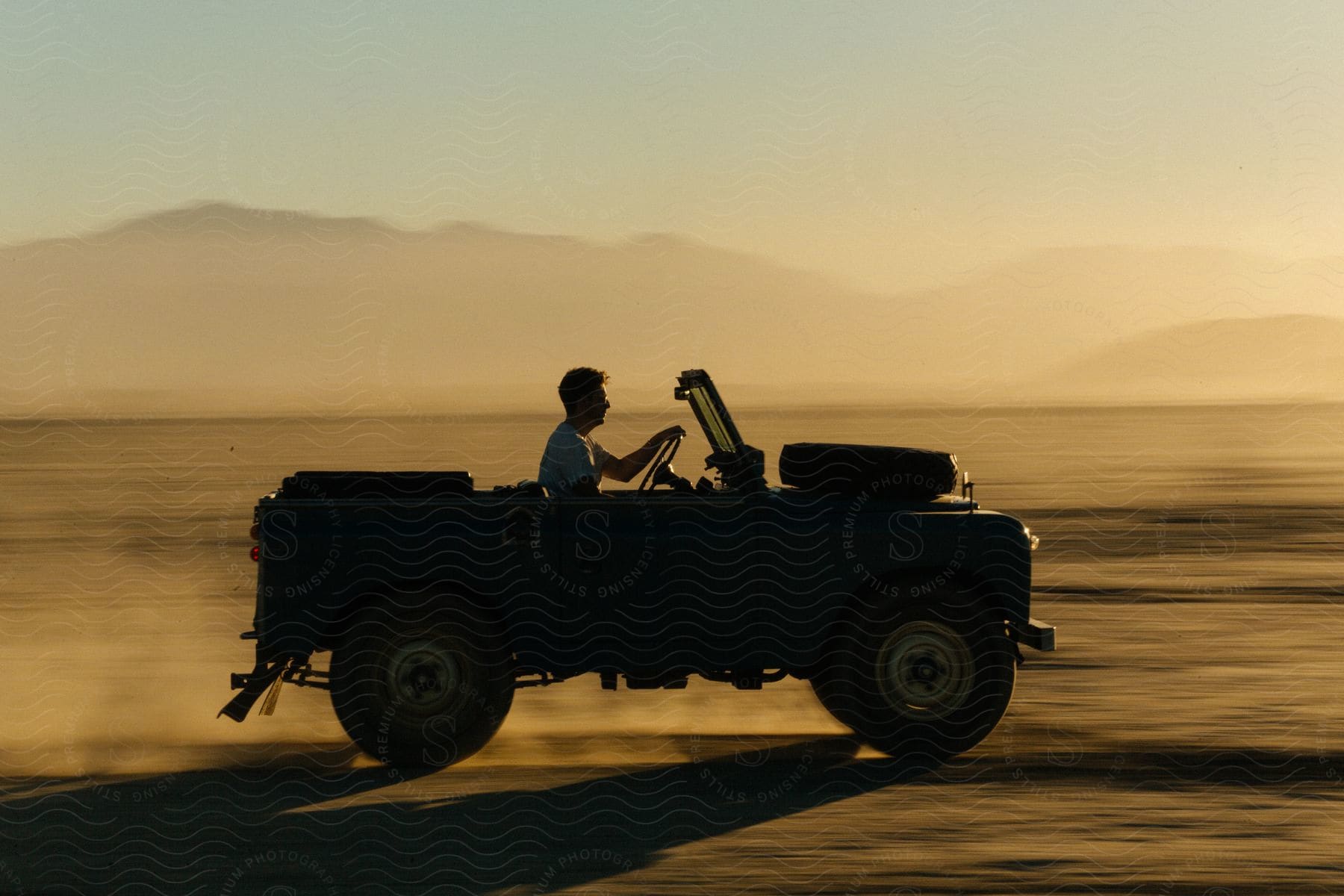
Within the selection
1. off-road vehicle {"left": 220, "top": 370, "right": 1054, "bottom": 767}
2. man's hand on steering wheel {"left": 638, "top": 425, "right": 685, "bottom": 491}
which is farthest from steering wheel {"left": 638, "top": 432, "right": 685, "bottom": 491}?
off-road vehicle {"left": 220, "top": 370, "right": 1054, "bottom": 767}

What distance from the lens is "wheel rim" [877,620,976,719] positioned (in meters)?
8.70

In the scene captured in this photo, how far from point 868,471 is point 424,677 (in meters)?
2.44

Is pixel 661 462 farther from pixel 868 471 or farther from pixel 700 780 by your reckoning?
pixel 700 780

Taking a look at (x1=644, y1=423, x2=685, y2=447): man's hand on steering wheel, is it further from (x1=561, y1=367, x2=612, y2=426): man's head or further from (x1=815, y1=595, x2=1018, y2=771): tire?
(x1=815, y1=595, x2=1018, y2=771): tire

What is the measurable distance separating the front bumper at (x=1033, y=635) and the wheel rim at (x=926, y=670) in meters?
0.27

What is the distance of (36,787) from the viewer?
8.33 m

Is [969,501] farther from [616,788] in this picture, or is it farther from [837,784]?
[616,788]

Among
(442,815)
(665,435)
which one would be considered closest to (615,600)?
(665,435)

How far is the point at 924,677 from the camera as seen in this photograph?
8.73 meters

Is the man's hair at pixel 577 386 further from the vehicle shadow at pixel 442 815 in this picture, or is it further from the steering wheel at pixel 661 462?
the vehicle shadow at pixel 442 815

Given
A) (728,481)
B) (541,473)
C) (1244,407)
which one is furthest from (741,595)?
(1244,407)

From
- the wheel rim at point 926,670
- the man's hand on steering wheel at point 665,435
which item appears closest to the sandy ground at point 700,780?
the wheel rim at point 926,670

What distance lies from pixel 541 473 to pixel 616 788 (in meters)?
1.67

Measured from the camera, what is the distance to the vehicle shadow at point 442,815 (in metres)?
6.90
